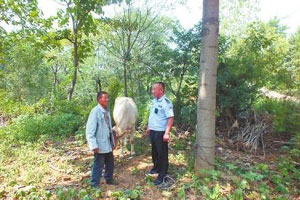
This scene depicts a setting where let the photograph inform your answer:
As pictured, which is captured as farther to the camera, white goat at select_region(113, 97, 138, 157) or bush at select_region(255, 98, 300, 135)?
white goat at select_region(113, 97, 138, 157)

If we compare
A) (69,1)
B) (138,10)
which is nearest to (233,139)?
(138,10)

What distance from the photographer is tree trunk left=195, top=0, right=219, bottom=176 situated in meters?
4.26

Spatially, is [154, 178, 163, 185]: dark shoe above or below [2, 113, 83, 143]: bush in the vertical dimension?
below

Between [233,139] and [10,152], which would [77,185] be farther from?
[233,139]

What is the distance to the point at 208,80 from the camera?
429 cm

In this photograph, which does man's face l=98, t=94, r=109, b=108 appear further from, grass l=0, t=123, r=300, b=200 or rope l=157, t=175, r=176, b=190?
rope l=157, t=175, r=176, b=190

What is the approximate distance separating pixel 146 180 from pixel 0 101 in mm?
8870

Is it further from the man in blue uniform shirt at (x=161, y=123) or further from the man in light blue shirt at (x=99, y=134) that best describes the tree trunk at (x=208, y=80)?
the man in light blue shirt at (x=99, y=134)

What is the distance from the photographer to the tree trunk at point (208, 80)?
168 inches

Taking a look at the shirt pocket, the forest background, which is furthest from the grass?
the shirt pocket

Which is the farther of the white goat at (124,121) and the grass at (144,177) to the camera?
the white goat at (124,121)

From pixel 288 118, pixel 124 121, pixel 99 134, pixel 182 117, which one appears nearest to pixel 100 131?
pixel 99 134

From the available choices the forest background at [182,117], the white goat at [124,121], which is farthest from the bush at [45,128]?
the white goat at [124,121]

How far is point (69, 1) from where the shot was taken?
963 centimetres
